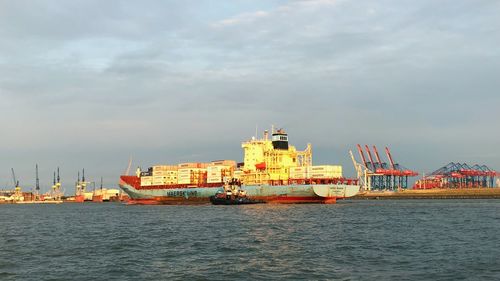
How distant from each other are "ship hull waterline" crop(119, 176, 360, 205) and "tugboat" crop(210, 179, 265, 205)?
3.09m

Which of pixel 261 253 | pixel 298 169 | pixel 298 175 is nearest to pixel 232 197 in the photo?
pixel 298 175

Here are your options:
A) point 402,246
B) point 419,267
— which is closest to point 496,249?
point 402,246

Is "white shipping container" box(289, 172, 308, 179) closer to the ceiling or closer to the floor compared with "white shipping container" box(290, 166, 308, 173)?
closer to the floor

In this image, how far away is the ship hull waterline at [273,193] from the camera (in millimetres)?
107812

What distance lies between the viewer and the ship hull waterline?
108m

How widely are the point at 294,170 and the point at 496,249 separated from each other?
79176mm

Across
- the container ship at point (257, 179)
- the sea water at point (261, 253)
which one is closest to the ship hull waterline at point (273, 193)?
the container ship at point (257, 179)

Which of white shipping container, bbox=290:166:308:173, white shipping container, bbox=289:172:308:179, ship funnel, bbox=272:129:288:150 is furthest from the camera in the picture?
ship funnel, bbox=272:129:288:150

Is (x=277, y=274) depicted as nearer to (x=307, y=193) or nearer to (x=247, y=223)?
(x=247, y=223)

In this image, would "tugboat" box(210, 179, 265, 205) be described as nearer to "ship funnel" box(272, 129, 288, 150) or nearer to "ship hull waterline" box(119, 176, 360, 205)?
"ship hull waterline" box(119, 176, 360, 205)

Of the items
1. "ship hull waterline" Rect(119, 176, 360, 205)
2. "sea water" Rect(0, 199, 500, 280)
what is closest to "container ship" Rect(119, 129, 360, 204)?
"ship hull waterline" Rect(119, 176, 360, 205)

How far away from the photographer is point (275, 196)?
111188mm

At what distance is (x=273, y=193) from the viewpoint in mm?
111375

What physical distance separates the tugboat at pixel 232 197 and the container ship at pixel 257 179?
1195mm
